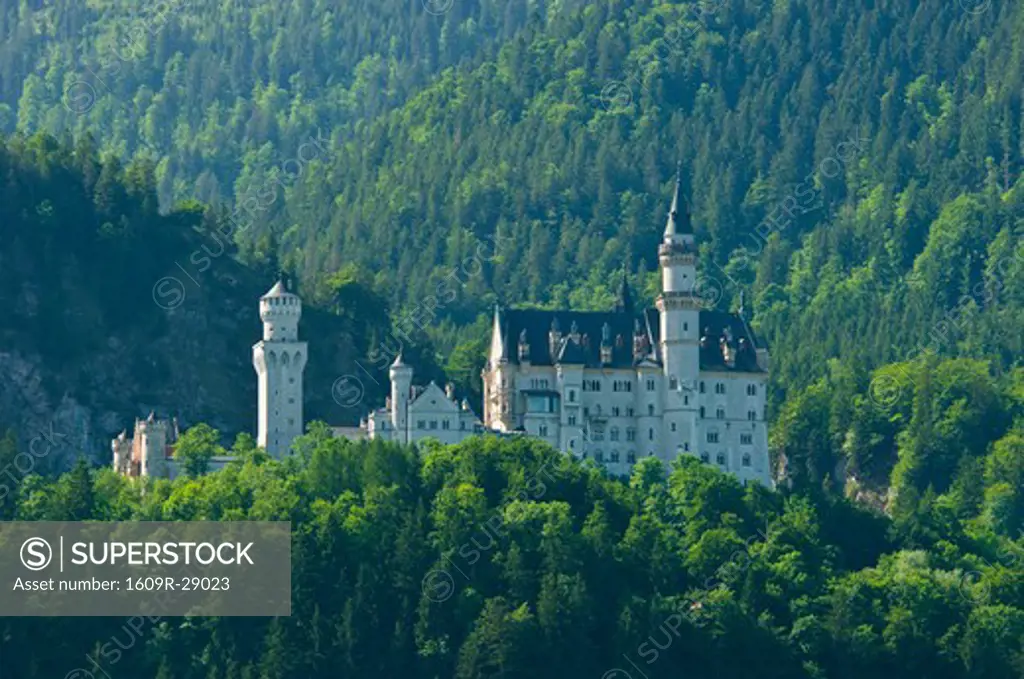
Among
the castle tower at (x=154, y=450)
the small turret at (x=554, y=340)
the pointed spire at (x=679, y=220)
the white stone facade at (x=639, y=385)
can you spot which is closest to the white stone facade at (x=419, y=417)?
the white stone facade at (x=639, y=385)

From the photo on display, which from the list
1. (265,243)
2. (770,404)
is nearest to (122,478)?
(265,243)

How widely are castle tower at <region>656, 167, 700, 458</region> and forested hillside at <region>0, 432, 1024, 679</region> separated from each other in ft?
8.19

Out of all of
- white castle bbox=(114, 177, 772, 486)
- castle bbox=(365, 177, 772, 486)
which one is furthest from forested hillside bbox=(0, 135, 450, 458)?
castle bbox=(365, 177, 772, 486)

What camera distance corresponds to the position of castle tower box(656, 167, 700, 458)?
140 m

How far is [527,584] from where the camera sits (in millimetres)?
130500

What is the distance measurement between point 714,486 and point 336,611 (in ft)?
59.1

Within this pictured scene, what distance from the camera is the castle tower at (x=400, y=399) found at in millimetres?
137875

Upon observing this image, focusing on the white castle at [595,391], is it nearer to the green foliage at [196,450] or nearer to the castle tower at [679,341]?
the castle tower at [679,341]

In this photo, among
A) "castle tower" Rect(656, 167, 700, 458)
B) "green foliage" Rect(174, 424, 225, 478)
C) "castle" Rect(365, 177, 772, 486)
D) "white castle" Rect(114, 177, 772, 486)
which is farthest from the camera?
"castle tower" Rect(656, 167, 700, 458)

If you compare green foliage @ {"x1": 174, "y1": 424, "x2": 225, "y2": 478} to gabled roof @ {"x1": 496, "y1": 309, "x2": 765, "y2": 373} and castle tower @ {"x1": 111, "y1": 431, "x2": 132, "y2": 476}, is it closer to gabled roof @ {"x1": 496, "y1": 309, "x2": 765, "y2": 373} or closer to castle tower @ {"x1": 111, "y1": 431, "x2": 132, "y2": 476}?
castle tower @ {"x1": 111, "y1": 431, "x2": 132, "y2": 476}

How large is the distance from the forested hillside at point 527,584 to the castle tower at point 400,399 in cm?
260

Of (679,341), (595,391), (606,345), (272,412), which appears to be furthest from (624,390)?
(272,412)

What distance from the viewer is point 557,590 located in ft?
424

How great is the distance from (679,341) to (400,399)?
41.2 ft
